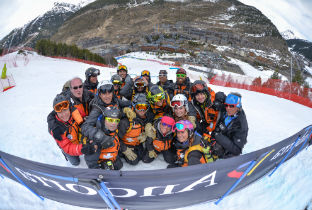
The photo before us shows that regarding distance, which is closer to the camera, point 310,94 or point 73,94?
point 73,94

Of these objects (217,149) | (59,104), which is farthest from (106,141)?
(217,149)

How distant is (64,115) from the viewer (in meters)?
3.28

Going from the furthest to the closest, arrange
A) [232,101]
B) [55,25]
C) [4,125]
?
1. [55,25]
2. [4,125]
3. [232,101]

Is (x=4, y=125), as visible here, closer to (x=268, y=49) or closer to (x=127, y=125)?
(x=127, y=125)

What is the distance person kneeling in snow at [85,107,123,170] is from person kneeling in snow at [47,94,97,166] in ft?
0.76

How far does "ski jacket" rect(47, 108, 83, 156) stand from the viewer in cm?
318

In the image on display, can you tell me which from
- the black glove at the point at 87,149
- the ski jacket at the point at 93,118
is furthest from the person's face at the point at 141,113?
the black glove at the point at 87,149

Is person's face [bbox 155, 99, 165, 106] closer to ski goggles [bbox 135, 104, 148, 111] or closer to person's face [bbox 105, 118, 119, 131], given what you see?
ski goggles [bbox 135, 104, 148, 111]

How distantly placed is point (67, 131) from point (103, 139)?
3.00 feet

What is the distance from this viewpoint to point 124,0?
178m

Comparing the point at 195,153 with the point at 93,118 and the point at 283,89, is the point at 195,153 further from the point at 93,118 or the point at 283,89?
the point at 283,89

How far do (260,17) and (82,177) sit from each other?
642 feet

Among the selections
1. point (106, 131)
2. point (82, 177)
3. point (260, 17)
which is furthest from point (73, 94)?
point (260, 17)

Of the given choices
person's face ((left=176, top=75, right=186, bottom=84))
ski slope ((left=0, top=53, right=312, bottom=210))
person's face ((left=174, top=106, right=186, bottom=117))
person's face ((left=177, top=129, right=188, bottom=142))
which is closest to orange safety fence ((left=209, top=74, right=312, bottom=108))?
ski slope ((left=0, top=53, right=312, bottom=210))
